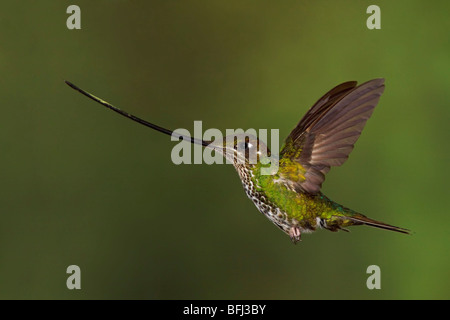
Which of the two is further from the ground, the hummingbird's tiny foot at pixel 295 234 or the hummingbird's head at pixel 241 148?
the hummingbird's head at pixel 241 148

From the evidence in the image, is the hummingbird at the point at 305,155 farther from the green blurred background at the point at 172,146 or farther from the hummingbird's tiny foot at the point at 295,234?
the green blurred background at the point at 172,146

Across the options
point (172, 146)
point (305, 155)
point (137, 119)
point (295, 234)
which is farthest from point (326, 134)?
point (172, 146)

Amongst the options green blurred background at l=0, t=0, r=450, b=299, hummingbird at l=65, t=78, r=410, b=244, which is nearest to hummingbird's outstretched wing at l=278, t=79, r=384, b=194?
hummingbird at l=65, t=78, r=410, b=244

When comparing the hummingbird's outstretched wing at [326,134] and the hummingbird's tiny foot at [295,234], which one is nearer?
the hummingbird's outstretched wing at [326,134]

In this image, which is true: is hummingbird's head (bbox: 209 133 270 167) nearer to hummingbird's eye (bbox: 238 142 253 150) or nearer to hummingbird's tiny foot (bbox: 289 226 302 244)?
hummingbird's eye (bbox: 238 142 253 150)

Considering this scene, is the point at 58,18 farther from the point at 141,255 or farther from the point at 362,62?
the point at 362,62

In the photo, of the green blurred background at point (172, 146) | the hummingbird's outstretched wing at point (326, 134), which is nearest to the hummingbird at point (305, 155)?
the hummingbird's outstretched wing at point (326, 134)
